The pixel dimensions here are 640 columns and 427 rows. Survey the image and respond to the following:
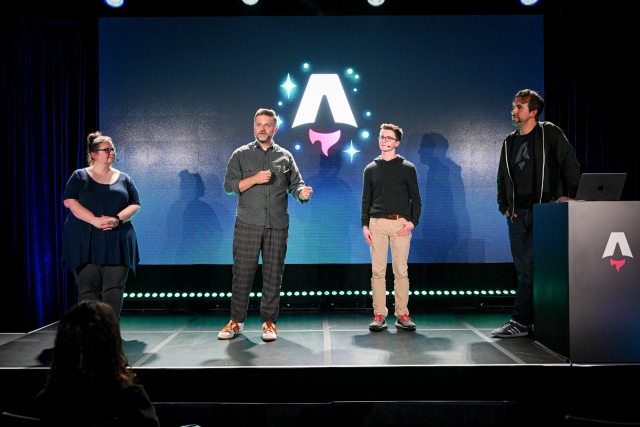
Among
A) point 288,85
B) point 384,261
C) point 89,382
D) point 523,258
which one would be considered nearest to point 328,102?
point 288,85

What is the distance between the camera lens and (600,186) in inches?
119

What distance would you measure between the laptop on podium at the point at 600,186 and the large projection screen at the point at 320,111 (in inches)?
81.2

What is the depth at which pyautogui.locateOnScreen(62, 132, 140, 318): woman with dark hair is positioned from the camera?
3.46m

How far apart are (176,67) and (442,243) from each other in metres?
3.40

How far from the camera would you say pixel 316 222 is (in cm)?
511

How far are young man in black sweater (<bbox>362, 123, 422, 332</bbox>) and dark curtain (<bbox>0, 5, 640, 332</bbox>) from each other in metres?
1.61

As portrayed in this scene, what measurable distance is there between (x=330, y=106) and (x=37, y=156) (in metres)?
3.02

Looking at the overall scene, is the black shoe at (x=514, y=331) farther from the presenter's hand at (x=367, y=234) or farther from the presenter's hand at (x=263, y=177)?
the presenter's hand at (x=263, y=177)

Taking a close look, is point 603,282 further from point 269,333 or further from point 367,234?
point 269,333

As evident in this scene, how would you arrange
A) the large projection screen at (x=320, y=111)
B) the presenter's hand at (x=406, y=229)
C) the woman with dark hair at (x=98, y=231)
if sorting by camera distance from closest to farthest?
the woman with dark hair at (x=98, y=231), the presenter's hand at (x=406, y=229), the large projection screen at (x=320, y=111)

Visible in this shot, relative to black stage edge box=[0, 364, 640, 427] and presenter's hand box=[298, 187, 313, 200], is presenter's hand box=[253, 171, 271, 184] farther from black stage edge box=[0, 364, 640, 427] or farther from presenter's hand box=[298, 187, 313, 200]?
black stage edge box=[0, 364, 640, 427]

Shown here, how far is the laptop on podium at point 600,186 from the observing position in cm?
299

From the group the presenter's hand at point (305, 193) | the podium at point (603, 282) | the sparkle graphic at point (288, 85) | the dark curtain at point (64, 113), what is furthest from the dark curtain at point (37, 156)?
the podium at point (603, 282)

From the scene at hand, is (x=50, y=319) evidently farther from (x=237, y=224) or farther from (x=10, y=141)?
(x=237, y=224)
